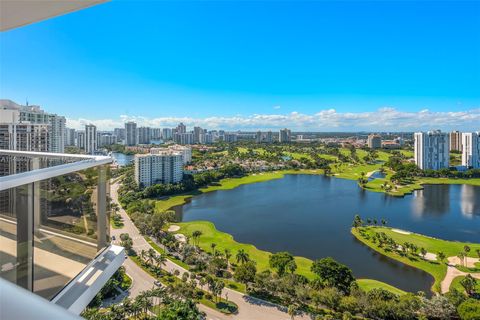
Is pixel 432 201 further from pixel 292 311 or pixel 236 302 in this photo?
pixel 236 302

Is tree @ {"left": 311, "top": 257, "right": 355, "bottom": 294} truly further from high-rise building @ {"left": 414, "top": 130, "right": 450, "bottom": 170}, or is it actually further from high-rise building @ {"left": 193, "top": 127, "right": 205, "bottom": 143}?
high-rise building @ {"left": 193, "top": 127, "right": 205, "bottom": 143}

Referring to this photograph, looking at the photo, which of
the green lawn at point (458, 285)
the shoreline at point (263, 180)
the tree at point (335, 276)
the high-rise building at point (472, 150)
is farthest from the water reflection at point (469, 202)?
the tree at point (335, 276)

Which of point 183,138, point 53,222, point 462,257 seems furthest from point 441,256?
point 183,138

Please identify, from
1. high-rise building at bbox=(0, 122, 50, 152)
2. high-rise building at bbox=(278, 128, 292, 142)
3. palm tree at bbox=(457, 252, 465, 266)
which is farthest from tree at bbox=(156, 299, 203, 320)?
high-rise building at bbox=(278, 128, 292, 142)

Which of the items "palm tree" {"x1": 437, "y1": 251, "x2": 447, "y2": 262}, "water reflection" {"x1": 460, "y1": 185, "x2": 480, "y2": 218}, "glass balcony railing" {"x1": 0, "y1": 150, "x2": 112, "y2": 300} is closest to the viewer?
"glass balcony railing" {"x1": 0, "y1": 150, "x2": 112, "y2": 300}

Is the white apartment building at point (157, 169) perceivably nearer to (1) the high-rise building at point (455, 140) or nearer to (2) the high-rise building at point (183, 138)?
(2) the high-rise building at point (183, 138)

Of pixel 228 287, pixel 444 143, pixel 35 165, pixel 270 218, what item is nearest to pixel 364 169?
pixel 444 143
